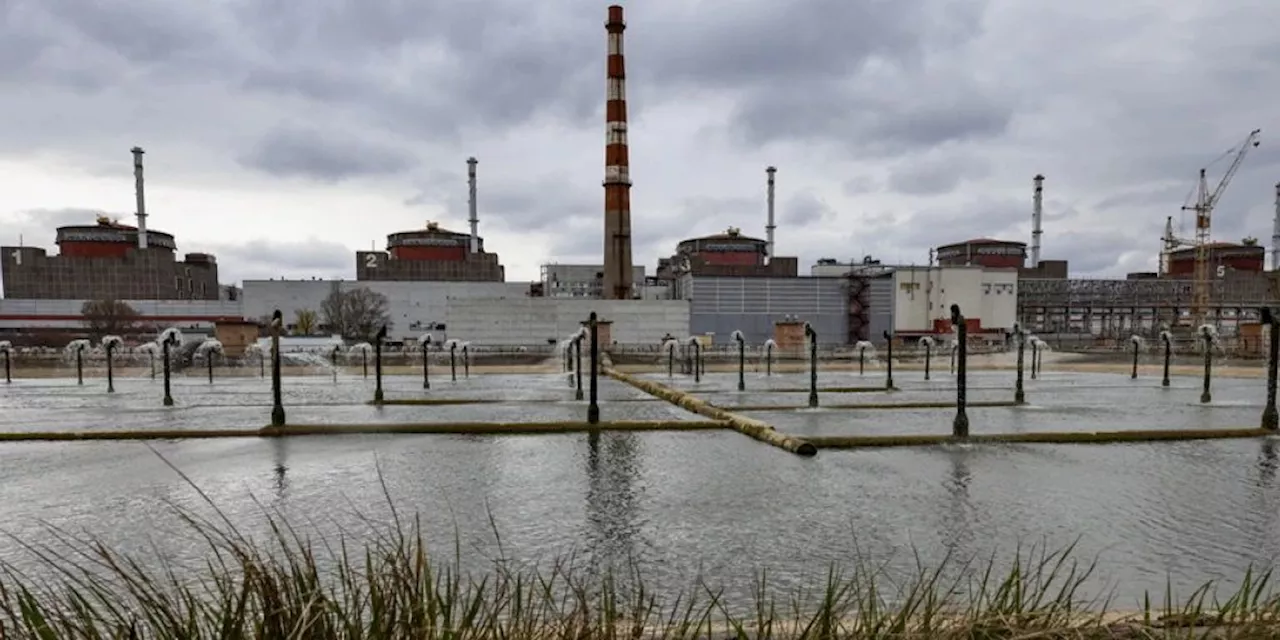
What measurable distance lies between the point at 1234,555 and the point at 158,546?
11.8 m

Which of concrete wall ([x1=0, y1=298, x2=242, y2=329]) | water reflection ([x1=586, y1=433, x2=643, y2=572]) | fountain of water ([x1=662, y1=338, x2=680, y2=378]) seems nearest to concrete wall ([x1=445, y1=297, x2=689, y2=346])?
fountain of water ([x1=662, y1=338, x2=680, y2=378])

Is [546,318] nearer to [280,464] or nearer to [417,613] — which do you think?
[280,464]

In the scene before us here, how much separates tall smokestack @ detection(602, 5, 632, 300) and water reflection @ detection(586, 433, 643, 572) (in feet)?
145

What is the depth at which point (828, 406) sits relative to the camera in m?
20.2

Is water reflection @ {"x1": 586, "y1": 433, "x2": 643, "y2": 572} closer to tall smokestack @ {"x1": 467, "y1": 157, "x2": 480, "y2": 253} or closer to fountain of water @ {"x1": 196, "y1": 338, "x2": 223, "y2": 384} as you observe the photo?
fountain of water @ {"x1": 196, "y1": 338, "x2": 223, "y2": 384}

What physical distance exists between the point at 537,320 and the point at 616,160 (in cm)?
1583

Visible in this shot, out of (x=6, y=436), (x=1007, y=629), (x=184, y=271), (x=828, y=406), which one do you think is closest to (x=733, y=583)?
(x=1007, y=629)

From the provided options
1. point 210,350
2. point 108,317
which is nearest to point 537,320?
point 210,350

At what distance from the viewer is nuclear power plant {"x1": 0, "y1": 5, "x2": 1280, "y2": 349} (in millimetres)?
59688

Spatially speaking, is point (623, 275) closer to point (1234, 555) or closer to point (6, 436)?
point (6, 436)

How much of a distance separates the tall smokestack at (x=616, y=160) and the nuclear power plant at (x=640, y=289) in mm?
105

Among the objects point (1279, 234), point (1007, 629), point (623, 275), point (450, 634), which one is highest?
point (1279, 234)

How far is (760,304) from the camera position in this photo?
216ft

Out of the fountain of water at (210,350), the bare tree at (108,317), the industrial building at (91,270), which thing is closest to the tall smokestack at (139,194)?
the industrial building at (91,270)
